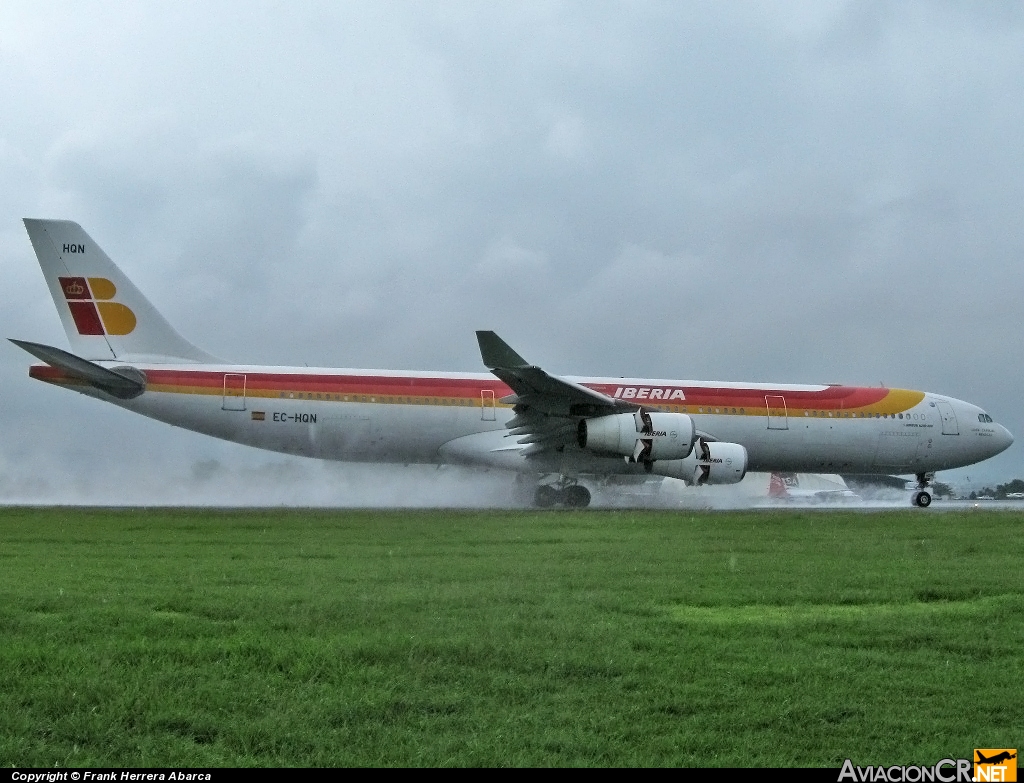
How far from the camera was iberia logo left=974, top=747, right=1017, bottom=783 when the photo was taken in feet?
13.5

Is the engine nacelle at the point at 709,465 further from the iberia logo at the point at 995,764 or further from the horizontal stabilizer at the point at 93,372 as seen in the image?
the iberia logo at the point at 995,764

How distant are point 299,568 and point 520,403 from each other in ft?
43.6

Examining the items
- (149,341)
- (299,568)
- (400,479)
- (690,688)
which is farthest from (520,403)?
(690,688)

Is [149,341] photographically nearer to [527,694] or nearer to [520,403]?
[520,403]

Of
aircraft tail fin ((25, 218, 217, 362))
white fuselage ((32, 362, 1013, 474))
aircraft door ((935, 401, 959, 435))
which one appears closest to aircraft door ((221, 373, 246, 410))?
white fuselage ((32, 362, 1013, 474))

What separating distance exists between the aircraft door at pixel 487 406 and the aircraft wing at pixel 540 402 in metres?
0.84

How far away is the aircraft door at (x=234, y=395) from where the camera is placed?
2334cm

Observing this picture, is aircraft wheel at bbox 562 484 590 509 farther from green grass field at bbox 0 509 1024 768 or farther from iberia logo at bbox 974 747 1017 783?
iberia logo at bbox 974 747 1017 783

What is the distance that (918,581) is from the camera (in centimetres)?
898

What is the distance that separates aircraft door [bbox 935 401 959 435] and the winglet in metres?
12.7

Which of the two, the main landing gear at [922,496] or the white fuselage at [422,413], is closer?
the white fuselage at [422,413]

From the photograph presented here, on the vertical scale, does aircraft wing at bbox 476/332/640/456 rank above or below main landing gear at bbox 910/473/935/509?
above

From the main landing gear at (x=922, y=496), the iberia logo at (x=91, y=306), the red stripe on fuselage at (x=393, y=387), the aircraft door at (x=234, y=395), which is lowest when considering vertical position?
the main landing gear at (x=922, y=496)

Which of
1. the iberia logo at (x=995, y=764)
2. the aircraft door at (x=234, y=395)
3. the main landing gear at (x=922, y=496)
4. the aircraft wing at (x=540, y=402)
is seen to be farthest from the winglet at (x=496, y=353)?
the iberia logo at (x=995, y=764)
